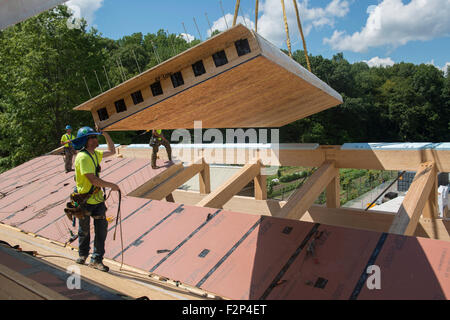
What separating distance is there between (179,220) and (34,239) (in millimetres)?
2675

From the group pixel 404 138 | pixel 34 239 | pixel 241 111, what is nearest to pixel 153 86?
pixel 241 111

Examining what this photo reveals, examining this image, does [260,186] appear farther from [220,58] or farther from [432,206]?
[220,58]

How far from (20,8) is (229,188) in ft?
13.6

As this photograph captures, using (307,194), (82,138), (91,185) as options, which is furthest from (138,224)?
(307,194)

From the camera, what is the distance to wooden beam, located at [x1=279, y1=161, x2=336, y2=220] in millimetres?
4809

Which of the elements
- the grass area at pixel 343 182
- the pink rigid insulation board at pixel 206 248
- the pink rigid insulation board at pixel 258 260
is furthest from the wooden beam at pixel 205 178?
the grass area at pixel 343 182

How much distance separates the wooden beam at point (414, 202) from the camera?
396 cm

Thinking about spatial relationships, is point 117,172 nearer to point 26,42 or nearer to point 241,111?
point 241,111

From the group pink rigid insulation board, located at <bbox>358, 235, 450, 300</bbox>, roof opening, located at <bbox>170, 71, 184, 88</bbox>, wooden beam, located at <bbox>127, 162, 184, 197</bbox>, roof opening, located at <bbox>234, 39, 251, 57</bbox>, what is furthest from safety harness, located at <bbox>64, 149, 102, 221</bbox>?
→ pink rigid insulation board, located at <bbox>358, 235, 450, 300</bbox>

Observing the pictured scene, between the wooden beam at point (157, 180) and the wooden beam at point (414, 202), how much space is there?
4.42m

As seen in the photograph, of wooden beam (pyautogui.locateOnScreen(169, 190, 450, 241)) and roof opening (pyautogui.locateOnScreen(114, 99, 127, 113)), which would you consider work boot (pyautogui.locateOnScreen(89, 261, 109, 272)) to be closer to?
roof opening (pyautogui.locateOnScreen(114, 99, 127, 113))

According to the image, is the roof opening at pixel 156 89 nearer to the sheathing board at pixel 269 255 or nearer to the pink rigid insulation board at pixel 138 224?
the sheathing board at pixel 269 255

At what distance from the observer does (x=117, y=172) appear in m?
7.73

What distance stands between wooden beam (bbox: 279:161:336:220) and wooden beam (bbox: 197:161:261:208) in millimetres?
1281
